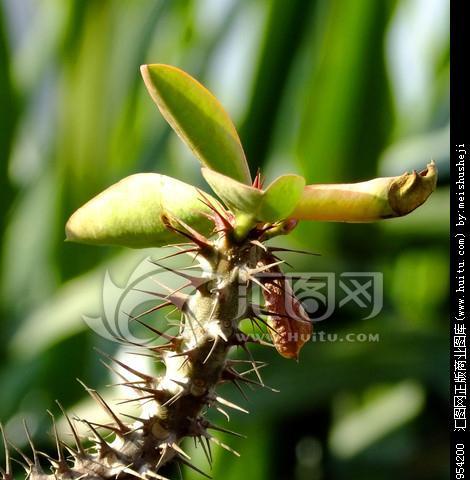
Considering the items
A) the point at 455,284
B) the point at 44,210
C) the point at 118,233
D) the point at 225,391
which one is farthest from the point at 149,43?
the point at 118,233

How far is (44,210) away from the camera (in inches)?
86.6

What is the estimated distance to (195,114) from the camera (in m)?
0.38

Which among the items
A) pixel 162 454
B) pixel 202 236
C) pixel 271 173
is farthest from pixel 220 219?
pixel 271 173

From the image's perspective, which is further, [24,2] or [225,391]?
[24,2]

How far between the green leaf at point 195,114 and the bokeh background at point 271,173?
4.42ft

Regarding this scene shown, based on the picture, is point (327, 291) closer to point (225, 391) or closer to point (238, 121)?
point (225, 391)

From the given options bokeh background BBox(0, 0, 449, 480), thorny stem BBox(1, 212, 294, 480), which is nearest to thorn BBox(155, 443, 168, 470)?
thorny stem BBox(1, 212, 294, 480)

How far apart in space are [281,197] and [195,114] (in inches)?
2.5

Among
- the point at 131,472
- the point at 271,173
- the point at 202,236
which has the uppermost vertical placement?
the point at 271,173

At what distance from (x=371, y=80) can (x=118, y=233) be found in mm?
1795

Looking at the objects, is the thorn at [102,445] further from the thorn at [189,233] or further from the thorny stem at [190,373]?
the thorn at [189,233]

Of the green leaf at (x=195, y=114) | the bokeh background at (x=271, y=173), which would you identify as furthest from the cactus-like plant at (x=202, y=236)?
the bokeh background at (x=271, y=173)

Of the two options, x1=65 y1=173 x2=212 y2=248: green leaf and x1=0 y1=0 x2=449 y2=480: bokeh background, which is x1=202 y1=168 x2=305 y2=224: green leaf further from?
x1=0 y1=0 x2=449 y2=480: bokeh background

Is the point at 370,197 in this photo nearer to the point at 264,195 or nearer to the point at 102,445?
the point at 264,195
